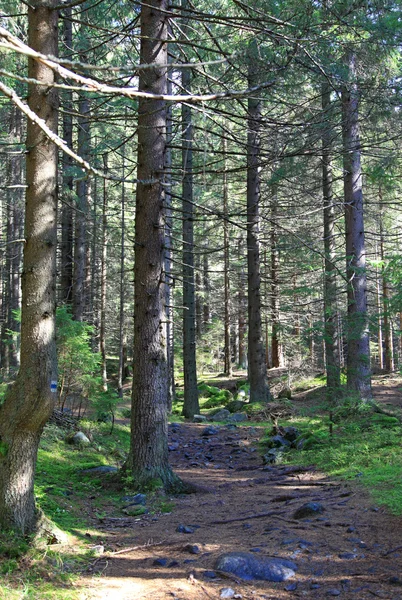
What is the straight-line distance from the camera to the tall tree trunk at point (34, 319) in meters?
4.02

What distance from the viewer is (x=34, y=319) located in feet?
13.5

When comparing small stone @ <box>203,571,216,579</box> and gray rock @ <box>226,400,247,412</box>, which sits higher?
gray rock @ <box>226,400,247,412</box>

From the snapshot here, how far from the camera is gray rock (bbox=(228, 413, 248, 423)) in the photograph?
1535cm

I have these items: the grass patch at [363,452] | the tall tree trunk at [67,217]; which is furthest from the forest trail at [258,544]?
the tall tree trunk at [67,217]

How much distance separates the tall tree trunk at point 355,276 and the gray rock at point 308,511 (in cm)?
678

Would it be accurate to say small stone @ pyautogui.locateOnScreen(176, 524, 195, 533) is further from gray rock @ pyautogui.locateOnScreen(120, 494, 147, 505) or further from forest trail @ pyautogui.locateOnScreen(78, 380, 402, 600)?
gray rock @ pyautogui.locateOnScreen(120, 494, 147, 505)

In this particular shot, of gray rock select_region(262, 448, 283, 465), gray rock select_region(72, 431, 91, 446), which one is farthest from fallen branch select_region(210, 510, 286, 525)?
gray rock select_region(72, 431, 91, 446)

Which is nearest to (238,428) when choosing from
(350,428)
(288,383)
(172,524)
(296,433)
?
(296,433)

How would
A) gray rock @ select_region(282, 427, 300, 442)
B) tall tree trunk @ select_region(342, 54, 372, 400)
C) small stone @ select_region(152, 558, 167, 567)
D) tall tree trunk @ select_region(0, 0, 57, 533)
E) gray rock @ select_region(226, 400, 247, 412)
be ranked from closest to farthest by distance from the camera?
tall tree trunk @ select_region(0, 0, 57, 533) → small stone @ select_region(152, 558, 167, 567) → gray rock @ select_region(282, 427, 300, 442) → tall tree trunk @ select_region(342, 54, 372, 400) → gray rock @ select_region(226, 400, 247, 412)

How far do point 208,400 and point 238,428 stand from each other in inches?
291

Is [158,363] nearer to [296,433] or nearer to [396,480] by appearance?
[396,480]

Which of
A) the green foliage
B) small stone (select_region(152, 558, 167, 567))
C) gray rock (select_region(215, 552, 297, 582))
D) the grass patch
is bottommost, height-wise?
small stone (select_region(152, 558, 167, 567))

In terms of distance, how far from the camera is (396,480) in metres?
5.81

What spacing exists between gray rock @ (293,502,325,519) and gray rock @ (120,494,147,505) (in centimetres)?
200
